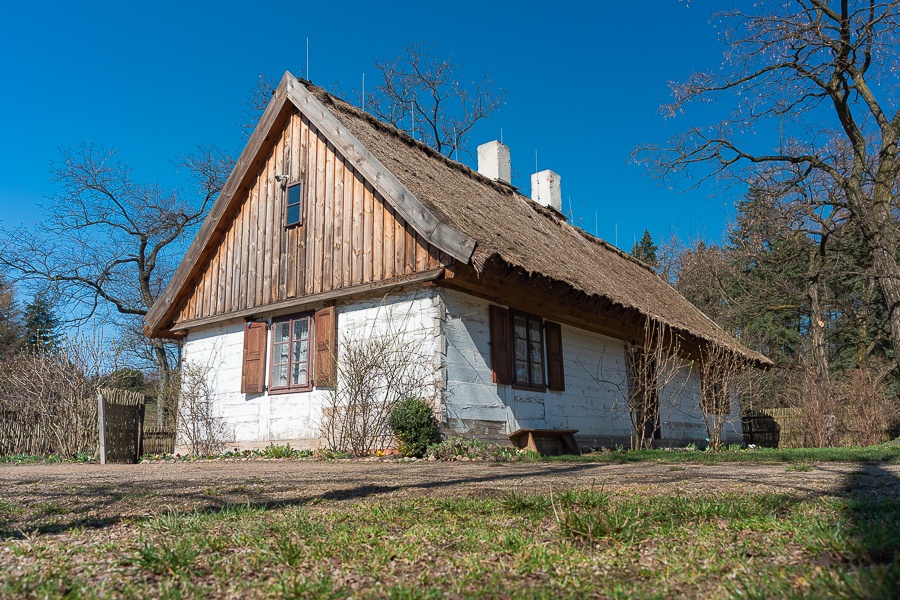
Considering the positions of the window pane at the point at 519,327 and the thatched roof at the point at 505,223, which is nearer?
the thatched roof at the point at 505,223

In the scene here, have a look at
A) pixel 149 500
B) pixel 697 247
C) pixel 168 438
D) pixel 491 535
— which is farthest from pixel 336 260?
pixel 697 247

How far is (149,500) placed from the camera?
4234 millimetres

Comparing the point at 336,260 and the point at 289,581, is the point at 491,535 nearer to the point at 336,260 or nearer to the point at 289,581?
the point at 289,581

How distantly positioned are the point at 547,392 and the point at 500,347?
5.04 ft

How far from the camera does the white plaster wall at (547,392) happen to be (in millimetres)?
10430

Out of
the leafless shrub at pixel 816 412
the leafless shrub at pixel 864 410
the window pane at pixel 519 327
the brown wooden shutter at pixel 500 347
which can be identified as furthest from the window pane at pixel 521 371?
the leafless shrub at pixel 864 410

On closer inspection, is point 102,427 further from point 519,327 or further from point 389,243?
point 519,327

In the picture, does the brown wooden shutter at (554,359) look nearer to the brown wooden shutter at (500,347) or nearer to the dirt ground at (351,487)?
the brown wooden shutter at (500,347)

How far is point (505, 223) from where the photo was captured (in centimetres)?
1278

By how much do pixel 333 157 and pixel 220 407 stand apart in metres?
5.10

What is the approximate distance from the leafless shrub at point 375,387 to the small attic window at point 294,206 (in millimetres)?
3094

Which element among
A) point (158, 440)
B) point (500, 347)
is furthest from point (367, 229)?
point (158, 440)

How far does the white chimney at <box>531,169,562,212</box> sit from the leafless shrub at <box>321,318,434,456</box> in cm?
938

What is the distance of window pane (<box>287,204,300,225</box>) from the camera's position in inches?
500
